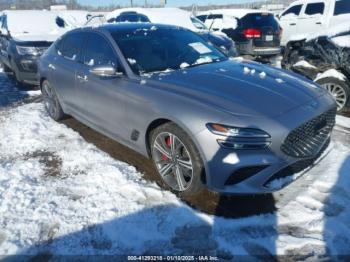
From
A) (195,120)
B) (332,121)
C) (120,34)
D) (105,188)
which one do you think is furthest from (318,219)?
(120,34)

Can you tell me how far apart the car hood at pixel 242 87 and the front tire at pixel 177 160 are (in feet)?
1.37

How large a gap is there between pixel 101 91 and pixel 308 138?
246cm

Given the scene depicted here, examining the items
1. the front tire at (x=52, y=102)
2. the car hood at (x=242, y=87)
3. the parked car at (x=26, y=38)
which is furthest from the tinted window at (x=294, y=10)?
the front tire at (x=52, y=102)

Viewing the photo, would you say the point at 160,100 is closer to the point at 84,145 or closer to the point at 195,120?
the point at 195,120

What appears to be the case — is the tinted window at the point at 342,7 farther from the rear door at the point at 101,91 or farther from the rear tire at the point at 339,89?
the rear door at the point at 101,91

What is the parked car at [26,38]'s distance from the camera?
27.8 ft

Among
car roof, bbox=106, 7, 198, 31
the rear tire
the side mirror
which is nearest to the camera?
the side mirror

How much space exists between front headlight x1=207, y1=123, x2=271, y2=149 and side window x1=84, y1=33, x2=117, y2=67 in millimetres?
1789

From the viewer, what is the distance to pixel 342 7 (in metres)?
11.9

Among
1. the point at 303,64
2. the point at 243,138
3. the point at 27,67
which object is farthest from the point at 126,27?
the point at 27,67

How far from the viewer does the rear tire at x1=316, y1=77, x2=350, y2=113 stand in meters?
6.08

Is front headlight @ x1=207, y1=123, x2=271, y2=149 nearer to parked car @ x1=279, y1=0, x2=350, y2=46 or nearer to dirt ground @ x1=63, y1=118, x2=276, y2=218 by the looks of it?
dirt ground @ x1=63, y1=118, x2=276, y2=218

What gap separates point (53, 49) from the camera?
231 inches

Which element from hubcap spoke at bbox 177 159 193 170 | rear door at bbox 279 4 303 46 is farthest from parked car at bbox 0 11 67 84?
rear door at bbox 279 4 303 46
